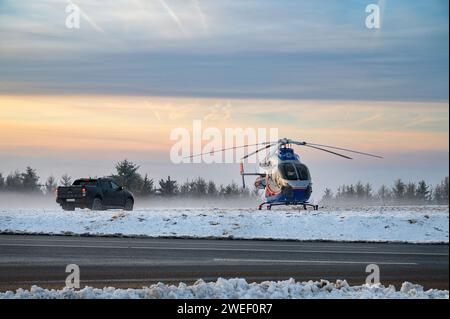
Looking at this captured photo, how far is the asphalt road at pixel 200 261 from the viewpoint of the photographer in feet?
38.0

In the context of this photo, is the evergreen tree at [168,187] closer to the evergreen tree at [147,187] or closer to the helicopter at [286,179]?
the evergreen tree at [147,187]

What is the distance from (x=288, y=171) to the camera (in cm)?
3022

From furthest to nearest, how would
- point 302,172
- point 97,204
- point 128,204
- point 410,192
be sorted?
point 410,192 < point 128,204 < point 302,172 < point 97,204

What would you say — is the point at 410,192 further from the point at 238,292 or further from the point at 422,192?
the point at 238,292

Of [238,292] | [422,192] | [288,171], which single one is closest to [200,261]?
[238,292]

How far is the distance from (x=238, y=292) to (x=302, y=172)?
21.5 meters

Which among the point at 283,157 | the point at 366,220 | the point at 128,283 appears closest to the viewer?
the point at 128,283

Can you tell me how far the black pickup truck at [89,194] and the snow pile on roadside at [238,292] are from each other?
19218mm

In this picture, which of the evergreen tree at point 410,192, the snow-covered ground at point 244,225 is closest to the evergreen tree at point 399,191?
the evergreen tree at point 410,192
